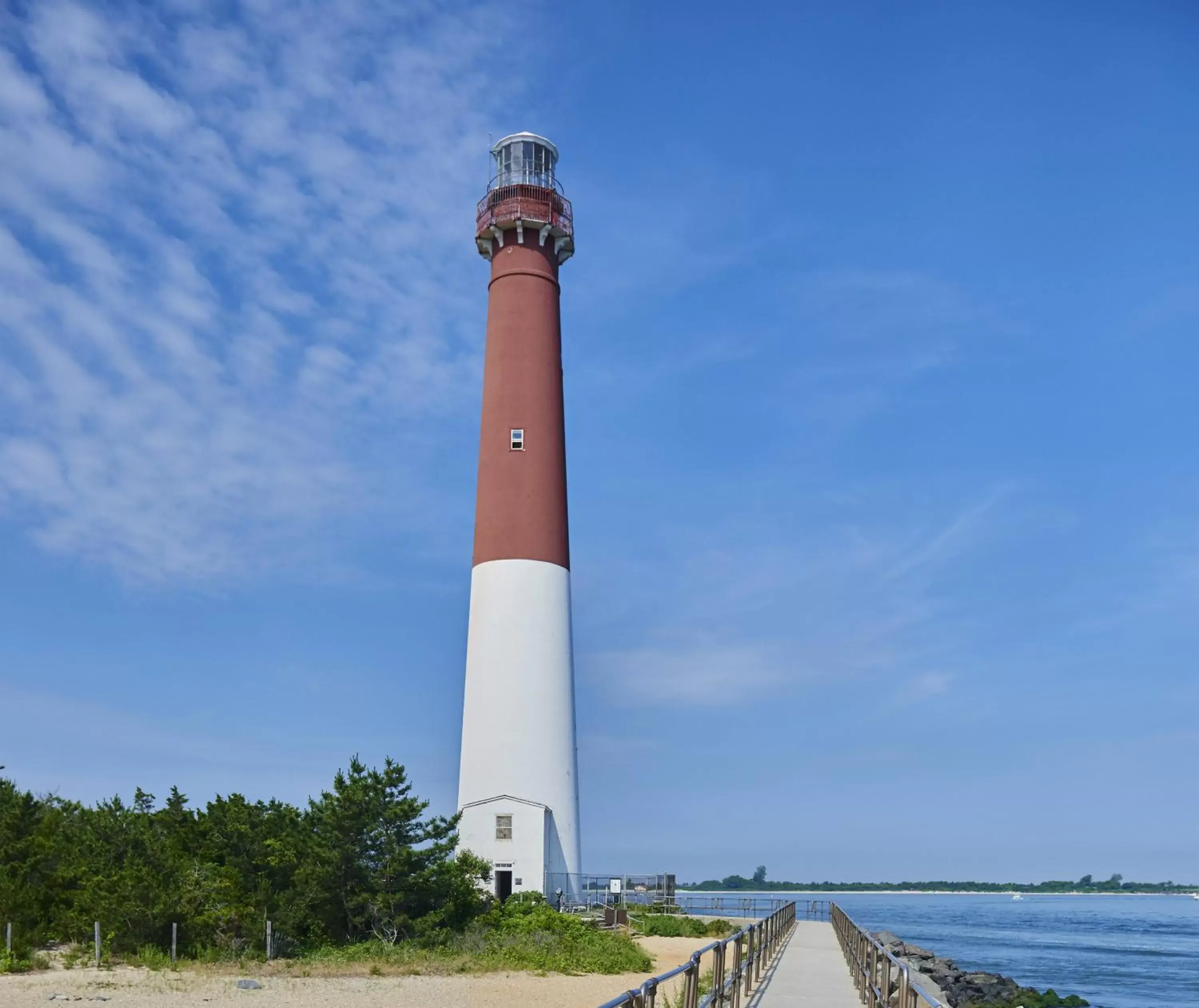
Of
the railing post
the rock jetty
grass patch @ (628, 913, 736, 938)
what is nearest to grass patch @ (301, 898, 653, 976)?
grass patch @ (628, 913, 736, 938)

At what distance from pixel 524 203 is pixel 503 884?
1845cm

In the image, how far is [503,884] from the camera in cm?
2841

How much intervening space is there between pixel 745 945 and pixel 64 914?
14635 mm

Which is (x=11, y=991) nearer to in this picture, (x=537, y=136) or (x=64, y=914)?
(x=64, y=914)

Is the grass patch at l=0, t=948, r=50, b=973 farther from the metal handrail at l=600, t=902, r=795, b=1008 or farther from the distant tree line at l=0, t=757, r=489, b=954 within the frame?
the metal handrail at l=600, t=902, r=795, b=1008

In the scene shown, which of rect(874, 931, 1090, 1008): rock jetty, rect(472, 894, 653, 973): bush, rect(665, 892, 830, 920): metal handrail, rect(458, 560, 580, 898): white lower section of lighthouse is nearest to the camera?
rect(472, 894, 653, 973): bush

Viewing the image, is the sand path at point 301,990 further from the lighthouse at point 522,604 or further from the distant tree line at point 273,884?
the lighthouse at point 522,604

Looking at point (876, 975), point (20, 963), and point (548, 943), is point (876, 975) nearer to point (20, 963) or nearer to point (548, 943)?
point (548, 943)

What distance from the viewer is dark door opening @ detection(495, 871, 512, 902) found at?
92.8ft

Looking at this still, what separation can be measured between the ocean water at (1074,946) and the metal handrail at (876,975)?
1712cm

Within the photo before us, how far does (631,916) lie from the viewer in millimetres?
31750

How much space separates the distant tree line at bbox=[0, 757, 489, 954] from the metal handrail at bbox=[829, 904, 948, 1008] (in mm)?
8447

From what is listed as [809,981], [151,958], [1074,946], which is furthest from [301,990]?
[1074,946]

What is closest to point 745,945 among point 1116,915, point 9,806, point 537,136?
point 9,806
